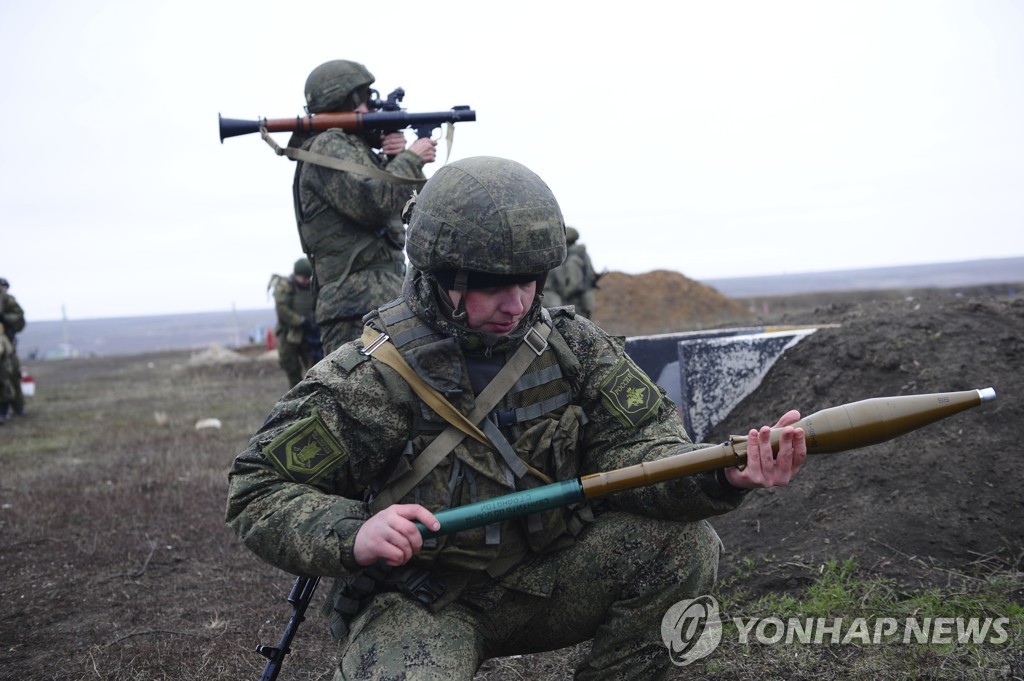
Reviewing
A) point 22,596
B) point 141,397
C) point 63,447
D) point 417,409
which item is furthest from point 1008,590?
point 141,397

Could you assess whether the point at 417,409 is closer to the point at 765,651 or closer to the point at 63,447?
the point at 765,651

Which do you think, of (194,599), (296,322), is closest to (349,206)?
(194,599)

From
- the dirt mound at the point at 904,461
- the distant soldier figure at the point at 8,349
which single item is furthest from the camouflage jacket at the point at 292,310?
the dirt mound at the point at 904,461

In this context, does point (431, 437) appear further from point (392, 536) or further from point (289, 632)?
point (289, 632)

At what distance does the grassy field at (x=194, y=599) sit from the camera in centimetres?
359

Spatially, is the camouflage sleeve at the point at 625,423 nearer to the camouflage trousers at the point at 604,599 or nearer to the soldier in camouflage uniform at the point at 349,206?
the camouflage trousers at the point at 604,599

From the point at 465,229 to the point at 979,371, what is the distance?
3.67 meters

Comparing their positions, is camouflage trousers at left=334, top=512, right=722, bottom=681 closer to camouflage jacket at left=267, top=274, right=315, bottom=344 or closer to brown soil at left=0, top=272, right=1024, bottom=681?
brown soil at left=0, top=272, right=1024, bottom=681

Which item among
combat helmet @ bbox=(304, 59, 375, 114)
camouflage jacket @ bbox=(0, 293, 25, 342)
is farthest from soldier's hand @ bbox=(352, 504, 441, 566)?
camouflage jacket @ bbox=(0, 293, 25, 342)

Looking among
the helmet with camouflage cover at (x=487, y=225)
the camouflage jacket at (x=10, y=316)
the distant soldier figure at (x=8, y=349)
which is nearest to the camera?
the helmet with camouflage cover at (x=487, y=225)

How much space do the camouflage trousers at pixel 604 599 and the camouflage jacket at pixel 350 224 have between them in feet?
8.84

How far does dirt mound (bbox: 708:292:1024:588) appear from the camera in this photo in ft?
14.0

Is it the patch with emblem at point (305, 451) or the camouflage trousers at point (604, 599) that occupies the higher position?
the patch with emblem at point (305, 451)

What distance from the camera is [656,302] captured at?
3212cm
